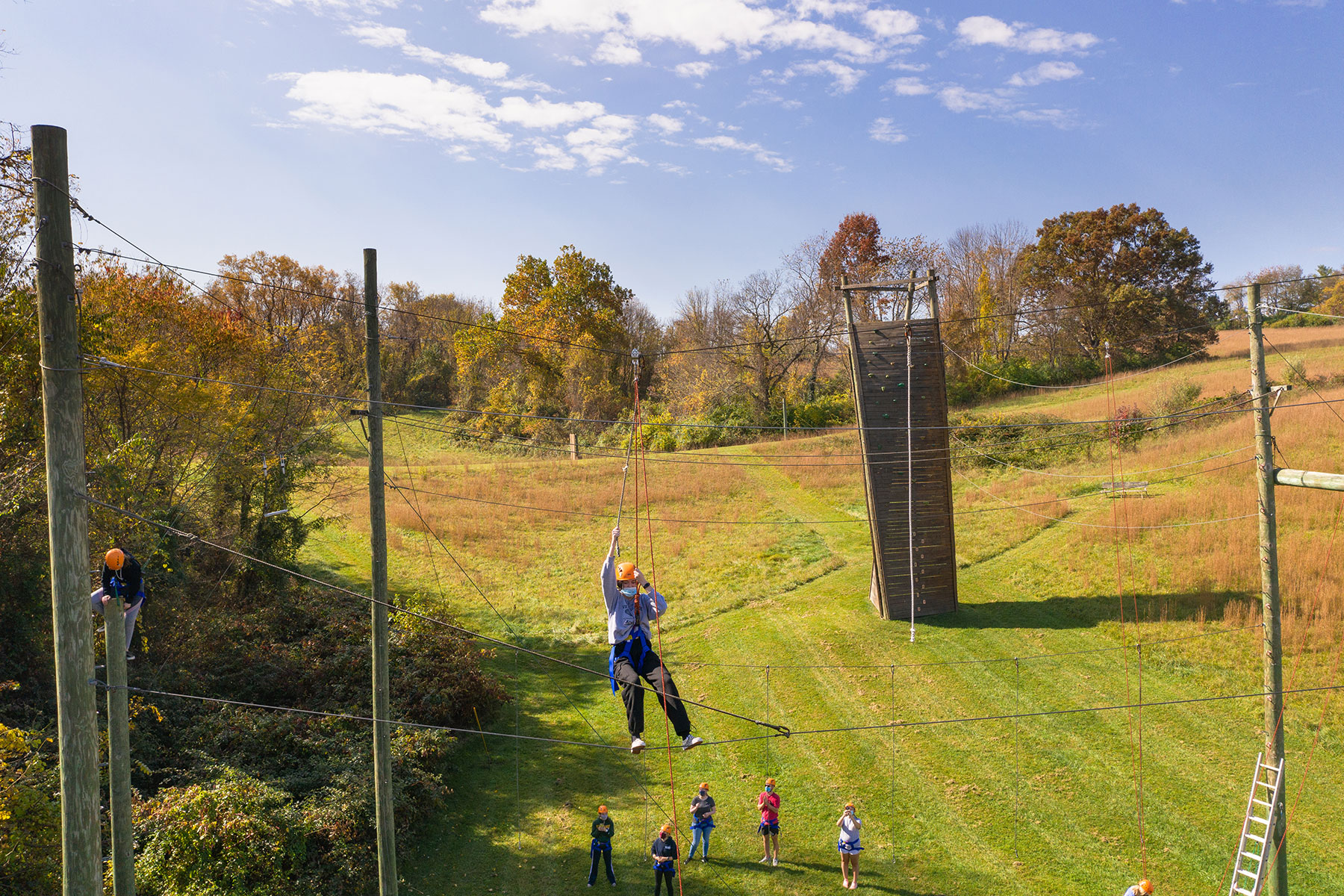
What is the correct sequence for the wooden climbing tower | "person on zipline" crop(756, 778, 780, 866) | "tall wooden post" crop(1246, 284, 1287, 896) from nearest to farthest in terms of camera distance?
"tall wooden post" crop(1246, 284, 1287, 896), "person on zipline" crop(756, 778, 780, 866), the wooden climbing tower

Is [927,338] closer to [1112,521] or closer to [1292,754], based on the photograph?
[1112,521]

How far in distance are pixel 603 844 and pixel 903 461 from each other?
40.0 ft

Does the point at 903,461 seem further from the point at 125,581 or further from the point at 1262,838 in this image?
the point at 125,581

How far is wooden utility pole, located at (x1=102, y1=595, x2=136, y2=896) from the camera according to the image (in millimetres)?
7262

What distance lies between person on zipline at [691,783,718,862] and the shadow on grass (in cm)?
946

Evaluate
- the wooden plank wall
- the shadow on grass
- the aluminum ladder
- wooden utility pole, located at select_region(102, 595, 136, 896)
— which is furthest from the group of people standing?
the shadow on grass

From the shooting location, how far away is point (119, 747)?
7609 mm

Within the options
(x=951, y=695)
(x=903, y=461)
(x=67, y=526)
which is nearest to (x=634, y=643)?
(x=67, y=526)

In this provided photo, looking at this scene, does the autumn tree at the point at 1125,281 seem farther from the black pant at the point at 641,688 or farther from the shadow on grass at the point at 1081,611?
the black pant at the point at 641,688

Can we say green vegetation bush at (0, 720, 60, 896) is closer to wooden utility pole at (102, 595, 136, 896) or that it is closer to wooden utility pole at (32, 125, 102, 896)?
wooden utility pole at (102, 595, 136, 896)

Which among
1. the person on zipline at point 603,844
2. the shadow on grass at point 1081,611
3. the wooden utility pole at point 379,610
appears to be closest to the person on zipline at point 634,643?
the wooden utility pole at point 379,610

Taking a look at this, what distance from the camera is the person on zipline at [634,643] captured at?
934 centimetres

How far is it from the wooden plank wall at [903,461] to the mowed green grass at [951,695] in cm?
118

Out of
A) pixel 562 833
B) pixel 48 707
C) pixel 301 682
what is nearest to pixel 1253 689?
pixel 562 833
